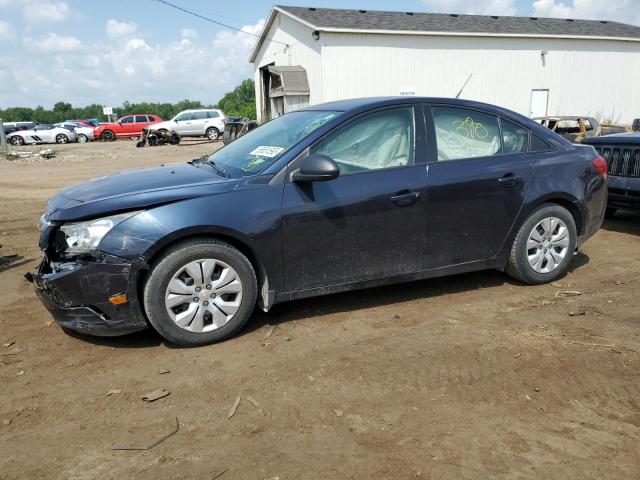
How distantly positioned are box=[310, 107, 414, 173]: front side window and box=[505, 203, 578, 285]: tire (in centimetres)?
133

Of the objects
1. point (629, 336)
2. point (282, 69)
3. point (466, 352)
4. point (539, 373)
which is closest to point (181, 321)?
point (466, 352)

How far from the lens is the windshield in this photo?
3.98 meters

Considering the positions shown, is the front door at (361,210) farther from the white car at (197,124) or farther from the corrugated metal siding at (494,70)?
the white car at (197,124)

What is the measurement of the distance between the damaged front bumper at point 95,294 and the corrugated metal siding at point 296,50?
19.3 m

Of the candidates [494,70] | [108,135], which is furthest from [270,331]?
[108,135]

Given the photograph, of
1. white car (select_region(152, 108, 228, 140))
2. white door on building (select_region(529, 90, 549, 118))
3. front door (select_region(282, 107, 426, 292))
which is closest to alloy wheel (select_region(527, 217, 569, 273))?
front door (select_region(282, 107, 426, 292))

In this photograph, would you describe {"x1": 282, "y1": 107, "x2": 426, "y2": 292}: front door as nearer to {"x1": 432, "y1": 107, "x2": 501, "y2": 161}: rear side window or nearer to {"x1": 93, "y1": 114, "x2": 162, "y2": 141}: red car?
{"x1": 432, "y1": 107, "x2": 501, "y2": 161}: rear side window

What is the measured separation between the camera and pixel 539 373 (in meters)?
3.26

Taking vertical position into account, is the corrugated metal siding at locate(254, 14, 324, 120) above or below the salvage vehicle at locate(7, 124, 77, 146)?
above

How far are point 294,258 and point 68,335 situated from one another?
1782 millimetres

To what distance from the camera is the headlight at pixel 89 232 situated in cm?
342

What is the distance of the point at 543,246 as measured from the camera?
4734mm

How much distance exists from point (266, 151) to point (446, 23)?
899 inches

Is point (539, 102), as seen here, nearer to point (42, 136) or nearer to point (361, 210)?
point (361, 210)
